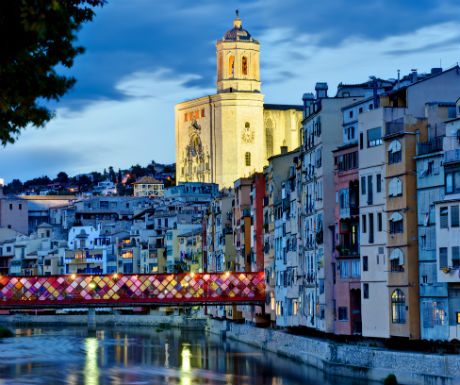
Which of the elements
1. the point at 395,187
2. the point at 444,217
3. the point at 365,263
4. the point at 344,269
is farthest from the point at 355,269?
the point at 444,217

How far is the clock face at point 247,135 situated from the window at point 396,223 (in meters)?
137

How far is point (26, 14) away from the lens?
20.2 m

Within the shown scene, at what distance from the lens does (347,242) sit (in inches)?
2114

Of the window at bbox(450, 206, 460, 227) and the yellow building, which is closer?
the window at bbox(450, 206, 460, 227)

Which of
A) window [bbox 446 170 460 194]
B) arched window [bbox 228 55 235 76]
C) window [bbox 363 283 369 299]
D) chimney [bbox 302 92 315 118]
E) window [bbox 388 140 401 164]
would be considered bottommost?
window [bbox 363 283 369 299]

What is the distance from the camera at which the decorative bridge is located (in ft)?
261

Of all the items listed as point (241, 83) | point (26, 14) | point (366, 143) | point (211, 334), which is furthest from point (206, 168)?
point (26, 14)

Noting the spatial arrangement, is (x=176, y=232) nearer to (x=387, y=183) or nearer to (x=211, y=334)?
(x=211, y=334)

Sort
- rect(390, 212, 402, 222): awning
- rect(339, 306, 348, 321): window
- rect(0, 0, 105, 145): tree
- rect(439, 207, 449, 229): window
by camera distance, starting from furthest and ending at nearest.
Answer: rect(339, 306, 348, 321): window < rect(390, 212, 402, 222): awning < rect(439, 207, 449, 229): window < rect(0, 0, 105, 145): tree

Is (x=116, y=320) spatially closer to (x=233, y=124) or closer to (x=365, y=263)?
(x=365, y=263)

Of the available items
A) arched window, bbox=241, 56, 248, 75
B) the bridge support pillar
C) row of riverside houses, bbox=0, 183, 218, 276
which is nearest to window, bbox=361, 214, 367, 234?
the bridge support pillar

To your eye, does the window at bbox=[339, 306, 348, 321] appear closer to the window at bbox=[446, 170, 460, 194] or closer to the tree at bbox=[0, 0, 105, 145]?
the window at bbox=[446, 170, 460, 194]

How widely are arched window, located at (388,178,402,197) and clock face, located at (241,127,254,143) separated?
449ft

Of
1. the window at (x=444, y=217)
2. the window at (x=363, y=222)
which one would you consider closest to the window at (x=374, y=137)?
the window at (x=363, y=222)
